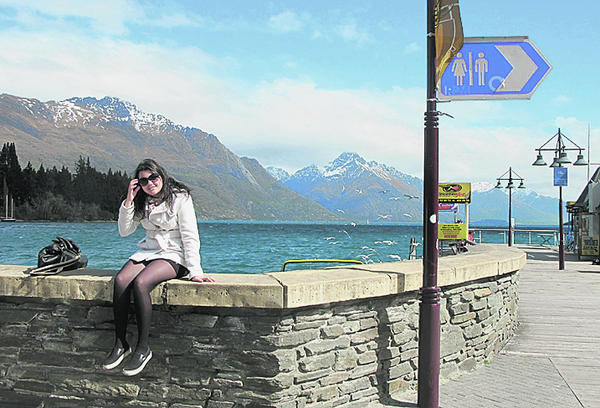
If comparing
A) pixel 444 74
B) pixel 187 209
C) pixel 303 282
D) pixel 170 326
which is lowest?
pixel 170 326

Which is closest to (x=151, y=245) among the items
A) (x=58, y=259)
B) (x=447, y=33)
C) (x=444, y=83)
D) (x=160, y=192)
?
(x=160, y=192)

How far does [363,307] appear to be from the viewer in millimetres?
4492

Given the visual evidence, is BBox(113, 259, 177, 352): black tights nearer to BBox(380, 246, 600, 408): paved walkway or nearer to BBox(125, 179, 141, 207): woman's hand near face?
BBox(125, 179, 141, 207): woman's hand near face

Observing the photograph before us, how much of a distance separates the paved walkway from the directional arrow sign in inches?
107

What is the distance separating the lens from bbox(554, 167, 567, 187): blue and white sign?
19797mm

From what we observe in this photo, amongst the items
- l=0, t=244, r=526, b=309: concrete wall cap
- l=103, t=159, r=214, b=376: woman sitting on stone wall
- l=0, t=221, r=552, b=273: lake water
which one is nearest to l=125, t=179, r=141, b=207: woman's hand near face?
l=103, t=159, r=214, b=376: woman sitting on stone wall

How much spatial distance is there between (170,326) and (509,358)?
14.0ft

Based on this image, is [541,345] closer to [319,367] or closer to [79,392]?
[319,367]

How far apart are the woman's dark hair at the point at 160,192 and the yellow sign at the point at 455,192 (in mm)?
19294

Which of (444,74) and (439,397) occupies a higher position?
(444,74)

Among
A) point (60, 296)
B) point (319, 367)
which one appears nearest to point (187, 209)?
point (60, 296)

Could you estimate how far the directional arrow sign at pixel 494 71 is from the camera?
15.1 ft

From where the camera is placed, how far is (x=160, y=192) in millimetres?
4348

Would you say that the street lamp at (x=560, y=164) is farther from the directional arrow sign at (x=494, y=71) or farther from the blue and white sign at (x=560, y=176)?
the directional arrow sign at (x=494, y=71)
